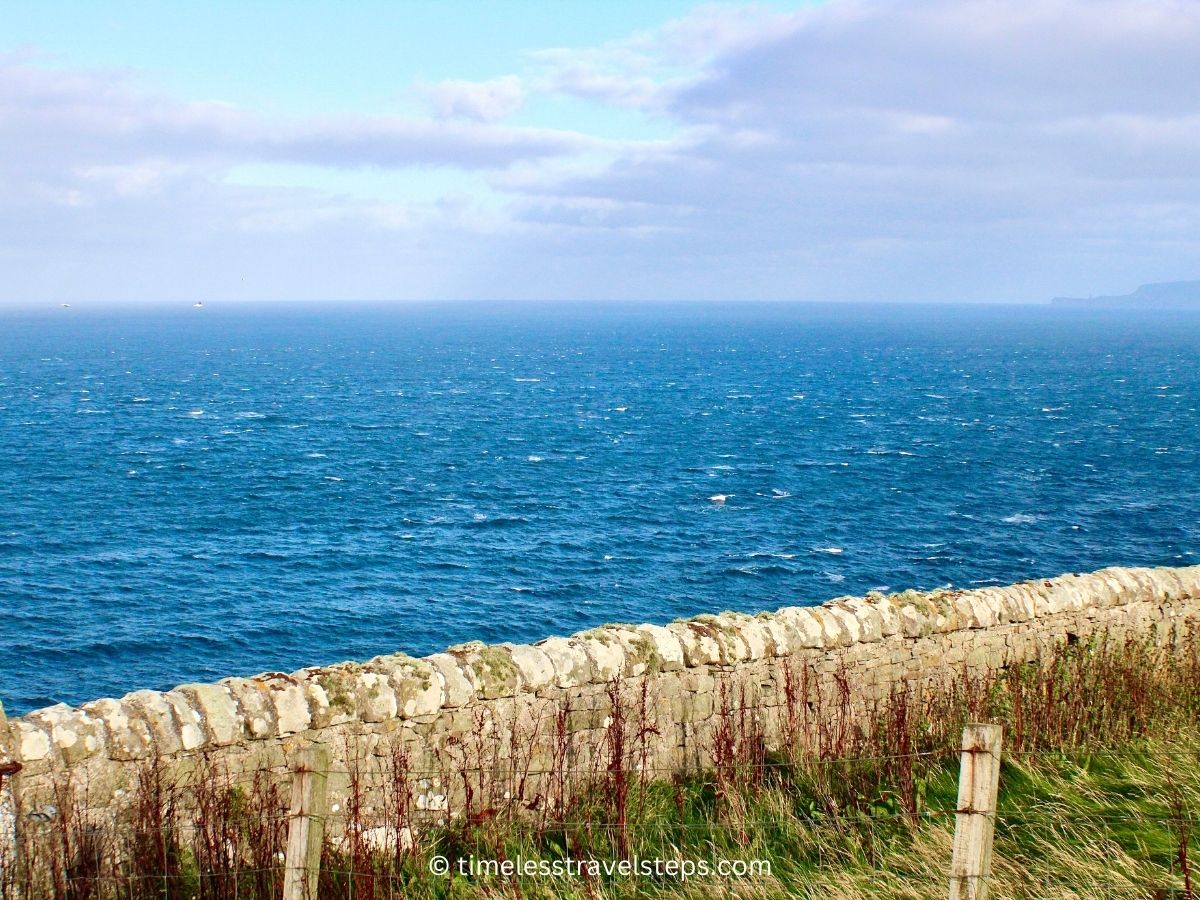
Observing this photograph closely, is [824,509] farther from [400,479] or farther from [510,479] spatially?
[400,479]

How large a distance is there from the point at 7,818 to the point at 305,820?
9.33 feet

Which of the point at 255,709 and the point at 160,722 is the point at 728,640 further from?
the point at 160,722

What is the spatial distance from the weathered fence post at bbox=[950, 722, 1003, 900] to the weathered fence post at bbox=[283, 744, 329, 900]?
11.3ft

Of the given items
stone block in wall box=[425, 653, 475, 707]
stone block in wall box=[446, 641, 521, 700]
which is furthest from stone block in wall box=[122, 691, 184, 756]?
stone block in wall box=[446, 641, 521, 700]

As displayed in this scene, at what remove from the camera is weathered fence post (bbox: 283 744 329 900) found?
546 cm

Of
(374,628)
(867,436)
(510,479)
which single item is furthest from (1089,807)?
(867,436)

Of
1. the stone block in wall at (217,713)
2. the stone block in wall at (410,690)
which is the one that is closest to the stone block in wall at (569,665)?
the stone block in wall at (410,690)

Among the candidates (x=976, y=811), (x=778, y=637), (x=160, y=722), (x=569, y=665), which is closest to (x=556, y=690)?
(x=569, y=665)

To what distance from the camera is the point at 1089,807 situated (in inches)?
314

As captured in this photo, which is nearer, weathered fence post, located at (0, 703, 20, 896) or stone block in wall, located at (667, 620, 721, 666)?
weathered fence post, located at (0, 703, 20, 896)

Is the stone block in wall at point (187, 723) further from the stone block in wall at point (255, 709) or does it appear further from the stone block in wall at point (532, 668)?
the stone block in wall at point (532, 668)

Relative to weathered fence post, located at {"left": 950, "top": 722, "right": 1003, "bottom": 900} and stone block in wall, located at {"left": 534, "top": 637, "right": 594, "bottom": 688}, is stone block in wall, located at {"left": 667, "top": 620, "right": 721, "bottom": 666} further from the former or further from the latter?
weathered fence post, located at {"left": 950, "top": 722, "right": 1003, "bottom": 900}

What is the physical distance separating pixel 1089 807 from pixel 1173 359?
16529cm

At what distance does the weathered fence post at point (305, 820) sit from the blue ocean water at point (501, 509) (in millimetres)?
27091
